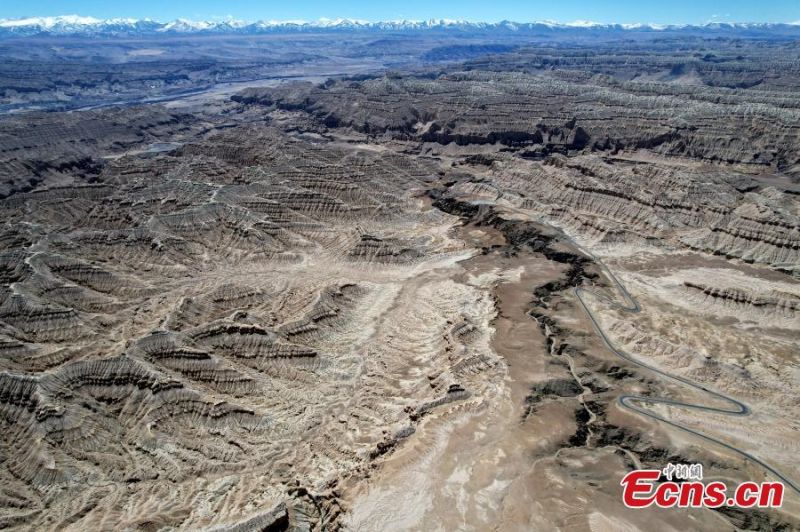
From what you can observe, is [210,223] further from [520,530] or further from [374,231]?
[520,530]

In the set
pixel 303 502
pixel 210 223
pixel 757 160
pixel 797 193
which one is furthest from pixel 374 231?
pixel 757 160

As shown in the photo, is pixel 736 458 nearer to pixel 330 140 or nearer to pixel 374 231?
pixel 374 231

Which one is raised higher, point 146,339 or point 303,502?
point 146,339

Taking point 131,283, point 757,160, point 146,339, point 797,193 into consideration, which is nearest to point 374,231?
point 131,283

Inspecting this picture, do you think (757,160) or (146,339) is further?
(757,160)

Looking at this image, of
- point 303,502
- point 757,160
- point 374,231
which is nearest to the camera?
point 303,502

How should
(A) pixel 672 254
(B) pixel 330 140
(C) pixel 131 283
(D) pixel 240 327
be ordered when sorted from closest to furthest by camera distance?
1. (D) pixel 240 327
2. (C) pixel 131 283
3. (A) pixel 672 254
4. (B) pixel 330 140
